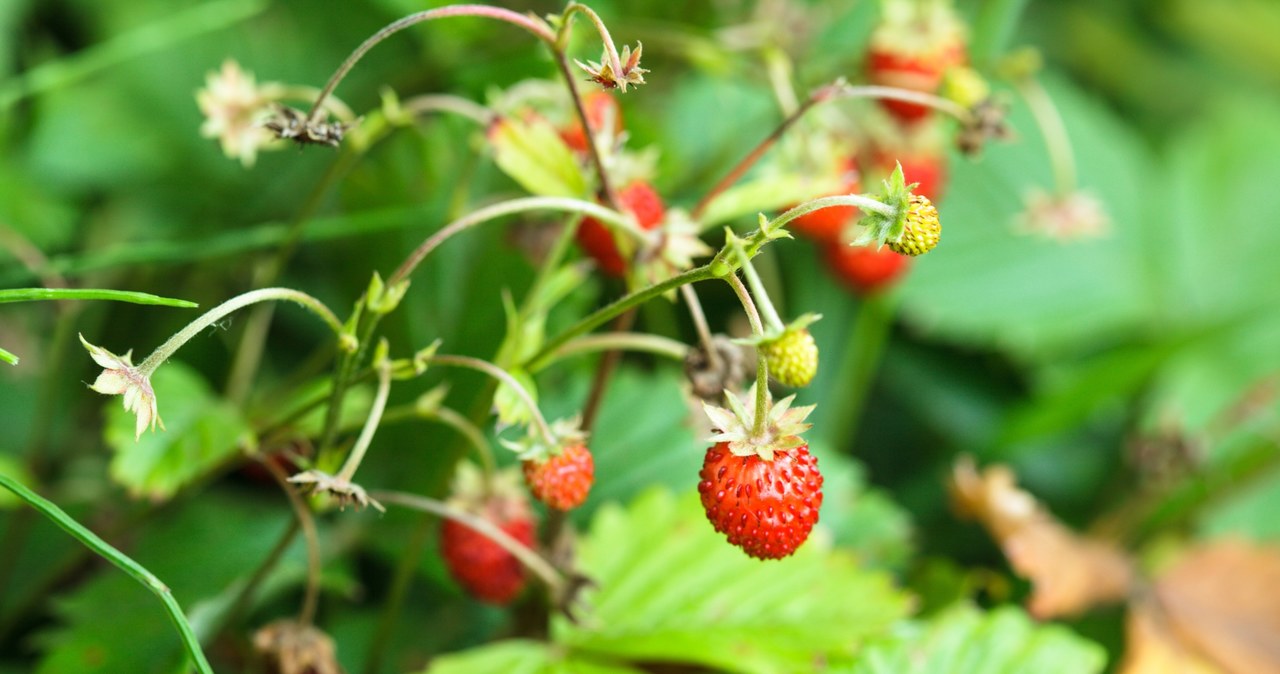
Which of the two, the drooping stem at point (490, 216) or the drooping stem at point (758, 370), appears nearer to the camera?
the drooping stem at point (758, 370)

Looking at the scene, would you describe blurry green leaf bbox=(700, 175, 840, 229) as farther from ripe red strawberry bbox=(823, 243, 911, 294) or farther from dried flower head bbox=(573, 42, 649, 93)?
ripe red strawberry bbox=(823, 243, 911, 294)

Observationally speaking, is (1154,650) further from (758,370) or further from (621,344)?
(758,370)

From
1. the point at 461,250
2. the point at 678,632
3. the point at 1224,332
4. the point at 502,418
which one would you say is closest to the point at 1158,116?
the point at 1224,332

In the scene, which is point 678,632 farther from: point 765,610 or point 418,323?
point 418,323

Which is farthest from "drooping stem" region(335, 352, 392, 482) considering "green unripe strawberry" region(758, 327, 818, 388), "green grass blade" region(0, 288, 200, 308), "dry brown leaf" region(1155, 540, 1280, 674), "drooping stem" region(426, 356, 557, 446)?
"dry brown leaf" region(1155, 540, 1280, 674)

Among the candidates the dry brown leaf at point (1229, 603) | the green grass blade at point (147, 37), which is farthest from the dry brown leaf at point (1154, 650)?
the green grass blade at point (147, 37)

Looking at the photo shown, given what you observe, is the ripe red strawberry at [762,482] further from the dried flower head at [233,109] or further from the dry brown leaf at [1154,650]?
the dry brown leaf at [1154,650]
